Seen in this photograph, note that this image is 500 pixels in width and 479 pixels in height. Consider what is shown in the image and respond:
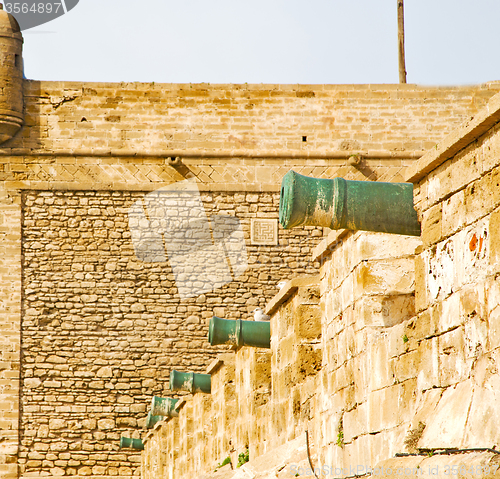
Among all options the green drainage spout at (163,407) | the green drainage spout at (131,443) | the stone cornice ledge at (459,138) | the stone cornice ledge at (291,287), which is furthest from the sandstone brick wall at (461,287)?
the green drainage spout at (131,443)

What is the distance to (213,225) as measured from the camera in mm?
15273

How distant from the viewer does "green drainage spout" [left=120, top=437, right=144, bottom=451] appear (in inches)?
563

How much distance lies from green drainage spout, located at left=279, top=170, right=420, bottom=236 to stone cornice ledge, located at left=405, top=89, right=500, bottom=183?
0.11 m

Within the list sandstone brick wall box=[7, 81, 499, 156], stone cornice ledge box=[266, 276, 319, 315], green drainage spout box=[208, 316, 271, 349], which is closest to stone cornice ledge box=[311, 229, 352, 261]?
stone cornice ledge box=[266, 276, 319, 315]

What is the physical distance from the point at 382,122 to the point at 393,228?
474 inches

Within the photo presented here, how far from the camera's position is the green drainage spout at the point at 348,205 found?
145 inches

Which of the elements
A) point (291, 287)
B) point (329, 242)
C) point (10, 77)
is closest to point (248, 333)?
point (291, 287)

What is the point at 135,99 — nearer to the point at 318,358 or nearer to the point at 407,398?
the point at 318,358

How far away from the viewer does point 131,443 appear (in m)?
14.4

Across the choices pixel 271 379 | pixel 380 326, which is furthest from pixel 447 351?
pixel 271 379

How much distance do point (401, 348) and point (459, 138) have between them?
950 millimetres

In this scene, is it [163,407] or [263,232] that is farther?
[263,232]

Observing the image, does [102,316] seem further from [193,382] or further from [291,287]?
[291,287]

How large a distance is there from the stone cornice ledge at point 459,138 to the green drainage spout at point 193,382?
5.45 m
